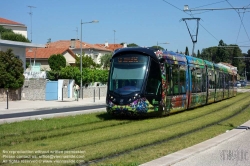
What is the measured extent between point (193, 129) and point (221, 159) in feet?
21.2

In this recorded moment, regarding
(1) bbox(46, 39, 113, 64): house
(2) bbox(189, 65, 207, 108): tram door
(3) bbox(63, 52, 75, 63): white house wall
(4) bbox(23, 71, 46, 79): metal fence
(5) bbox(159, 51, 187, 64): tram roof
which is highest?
(1) bbox(46, 39, 113, 64): house

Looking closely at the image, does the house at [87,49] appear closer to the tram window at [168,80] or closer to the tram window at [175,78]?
the tram window at [175,78]

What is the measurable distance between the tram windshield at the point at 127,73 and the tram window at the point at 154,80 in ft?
1.23

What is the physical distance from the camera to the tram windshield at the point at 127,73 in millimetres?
18031

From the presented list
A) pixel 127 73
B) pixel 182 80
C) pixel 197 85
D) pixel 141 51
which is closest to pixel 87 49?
pixel 197 85

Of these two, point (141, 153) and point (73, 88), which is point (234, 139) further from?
point (73, 88)

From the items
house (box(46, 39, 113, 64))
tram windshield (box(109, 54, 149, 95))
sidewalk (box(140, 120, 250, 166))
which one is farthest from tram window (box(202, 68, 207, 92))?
house (box(46, 39, 113, 64))

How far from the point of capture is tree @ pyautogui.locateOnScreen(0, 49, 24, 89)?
113 feet

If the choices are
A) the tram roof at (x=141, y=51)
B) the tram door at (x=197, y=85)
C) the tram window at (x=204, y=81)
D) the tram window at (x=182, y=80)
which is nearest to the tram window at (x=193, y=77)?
the tram door at (x=197, y=85)

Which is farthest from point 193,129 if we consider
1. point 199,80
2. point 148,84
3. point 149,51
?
point 199,80

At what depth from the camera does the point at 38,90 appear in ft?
128

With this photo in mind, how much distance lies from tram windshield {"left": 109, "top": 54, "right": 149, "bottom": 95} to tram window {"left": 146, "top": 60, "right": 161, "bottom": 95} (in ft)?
1.23

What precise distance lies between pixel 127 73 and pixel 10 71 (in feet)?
65.6

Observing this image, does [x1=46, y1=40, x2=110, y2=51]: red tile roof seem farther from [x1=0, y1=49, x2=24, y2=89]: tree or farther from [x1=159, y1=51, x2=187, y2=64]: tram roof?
[x1=159, y1=51, x2=187, y2=64]: tram roof
